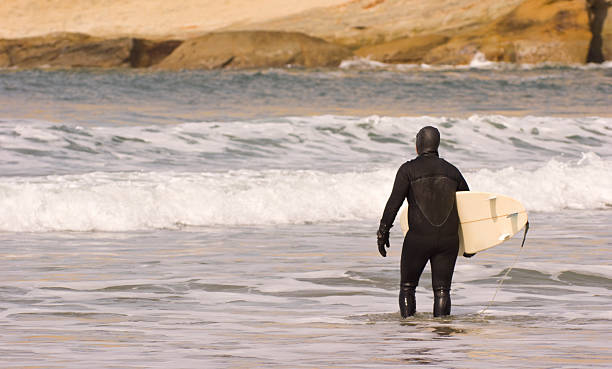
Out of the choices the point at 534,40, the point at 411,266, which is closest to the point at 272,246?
the point at 411,266

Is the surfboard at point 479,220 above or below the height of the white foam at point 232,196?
above

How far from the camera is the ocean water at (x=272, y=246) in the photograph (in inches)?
252

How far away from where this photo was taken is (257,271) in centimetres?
962

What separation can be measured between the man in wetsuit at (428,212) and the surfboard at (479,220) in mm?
90

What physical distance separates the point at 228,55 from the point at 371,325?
167 ft

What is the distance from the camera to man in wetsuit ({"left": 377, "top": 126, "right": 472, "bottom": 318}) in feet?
23.3

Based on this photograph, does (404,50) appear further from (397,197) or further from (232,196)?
(397,197)

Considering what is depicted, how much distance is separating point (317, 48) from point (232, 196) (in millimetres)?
45953

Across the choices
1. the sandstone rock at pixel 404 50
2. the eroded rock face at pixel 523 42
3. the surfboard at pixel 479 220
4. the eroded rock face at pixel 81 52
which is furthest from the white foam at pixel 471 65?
the surfboard at pixel 479 220

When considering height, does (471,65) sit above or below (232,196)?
above

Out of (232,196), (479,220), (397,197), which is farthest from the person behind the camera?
(232,196)

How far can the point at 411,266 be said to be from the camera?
720 centimetres

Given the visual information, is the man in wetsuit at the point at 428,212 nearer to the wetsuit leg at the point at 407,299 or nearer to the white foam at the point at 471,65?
the wetsuit leg at the point at 407,299

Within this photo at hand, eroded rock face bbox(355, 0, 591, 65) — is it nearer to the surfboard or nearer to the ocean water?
the ocean water
